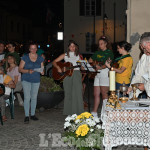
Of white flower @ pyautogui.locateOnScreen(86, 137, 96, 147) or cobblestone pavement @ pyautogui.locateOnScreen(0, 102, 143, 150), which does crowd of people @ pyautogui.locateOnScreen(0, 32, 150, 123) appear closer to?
cobblestone pavement @ pyautogui.locateOnScreen(0, 102, 143, 150)

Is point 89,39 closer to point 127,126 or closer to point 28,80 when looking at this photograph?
point 28,80

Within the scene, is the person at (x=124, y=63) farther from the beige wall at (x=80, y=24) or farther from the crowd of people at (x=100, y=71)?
the beige wall at (x=80, y=24)

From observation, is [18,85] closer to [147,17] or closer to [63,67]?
[63,67]

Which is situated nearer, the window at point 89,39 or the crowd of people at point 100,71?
the crowd of people at point 100,71

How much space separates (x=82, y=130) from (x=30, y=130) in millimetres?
2737

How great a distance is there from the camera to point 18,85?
865cm

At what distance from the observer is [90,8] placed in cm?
2583

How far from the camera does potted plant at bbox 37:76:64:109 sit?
855 cm

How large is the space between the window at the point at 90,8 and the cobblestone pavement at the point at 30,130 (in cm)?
1811

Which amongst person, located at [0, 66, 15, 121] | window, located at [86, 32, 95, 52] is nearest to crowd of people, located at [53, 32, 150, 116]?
person, located at [0, 66, 15, 121]

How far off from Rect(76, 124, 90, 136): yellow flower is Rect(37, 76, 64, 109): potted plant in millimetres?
4467

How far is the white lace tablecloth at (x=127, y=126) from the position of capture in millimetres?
3797

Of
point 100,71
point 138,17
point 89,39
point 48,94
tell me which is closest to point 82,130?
point 100,71

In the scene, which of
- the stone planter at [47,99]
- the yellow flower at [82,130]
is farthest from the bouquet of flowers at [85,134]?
the stone planter at [47,99]
